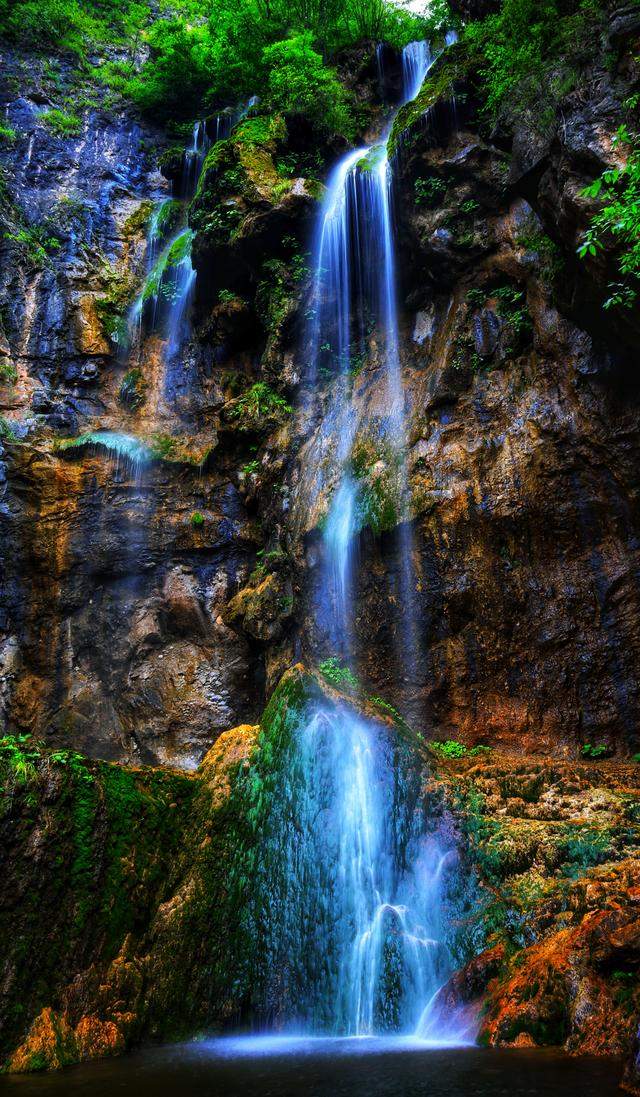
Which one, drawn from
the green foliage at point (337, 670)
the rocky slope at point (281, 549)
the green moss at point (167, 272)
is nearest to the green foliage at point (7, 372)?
the rocky slope at point (281, 549)

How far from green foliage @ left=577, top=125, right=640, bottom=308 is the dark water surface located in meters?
5.79

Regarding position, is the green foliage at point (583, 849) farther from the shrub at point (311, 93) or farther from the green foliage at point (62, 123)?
the green foliage at point (62, 123)

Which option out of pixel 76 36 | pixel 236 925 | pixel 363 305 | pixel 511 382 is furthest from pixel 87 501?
pixel 76 36

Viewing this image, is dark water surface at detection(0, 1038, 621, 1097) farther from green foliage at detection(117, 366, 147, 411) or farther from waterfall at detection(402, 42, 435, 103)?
waterfall at detection(402, 42, 435, 103)

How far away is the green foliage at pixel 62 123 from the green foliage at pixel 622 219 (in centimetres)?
2025

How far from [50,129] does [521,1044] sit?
2595 centimetres

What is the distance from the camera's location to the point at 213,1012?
19.4 ft

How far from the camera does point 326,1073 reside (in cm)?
430

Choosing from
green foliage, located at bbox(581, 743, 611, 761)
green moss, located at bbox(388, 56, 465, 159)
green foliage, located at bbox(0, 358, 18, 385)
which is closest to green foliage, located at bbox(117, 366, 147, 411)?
green foliage, located at bbox(0, 358, 18, 385)

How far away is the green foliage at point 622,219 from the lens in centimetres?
587

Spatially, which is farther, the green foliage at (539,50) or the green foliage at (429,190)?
the green foliage at (429,190)

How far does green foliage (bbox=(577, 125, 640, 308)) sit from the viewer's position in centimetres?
587

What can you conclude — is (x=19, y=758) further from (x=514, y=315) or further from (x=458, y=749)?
(x=514, y=315)

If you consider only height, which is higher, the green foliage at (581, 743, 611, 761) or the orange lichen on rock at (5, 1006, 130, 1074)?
the green foliage at (581, 743, 611, 761)
